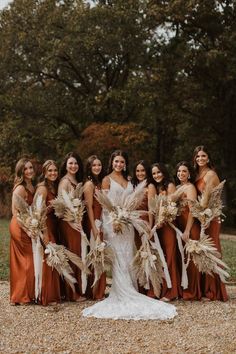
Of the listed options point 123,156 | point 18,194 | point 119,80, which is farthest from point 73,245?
point 119,80

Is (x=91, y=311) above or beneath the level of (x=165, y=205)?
beneath

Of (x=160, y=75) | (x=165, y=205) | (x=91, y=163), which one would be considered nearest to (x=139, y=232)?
(x=165, y=205)

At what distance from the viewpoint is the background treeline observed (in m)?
22.6

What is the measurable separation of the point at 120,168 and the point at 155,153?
20064 mm

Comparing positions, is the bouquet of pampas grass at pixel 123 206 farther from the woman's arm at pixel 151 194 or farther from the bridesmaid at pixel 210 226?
the bridesmaid at pixel 210 226

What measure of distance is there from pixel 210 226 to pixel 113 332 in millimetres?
2533

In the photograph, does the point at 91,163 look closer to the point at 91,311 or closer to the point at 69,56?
the point at 91,311

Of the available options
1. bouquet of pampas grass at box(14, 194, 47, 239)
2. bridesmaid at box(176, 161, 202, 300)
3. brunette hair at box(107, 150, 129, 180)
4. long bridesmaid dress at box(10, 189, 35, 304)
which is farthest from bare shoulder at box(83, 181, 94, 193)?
bridesmaid at box(176, 161, 202, 300)

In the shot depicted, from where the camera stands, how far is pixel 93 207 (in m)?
7.78

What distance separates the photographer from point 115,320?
6.67 m

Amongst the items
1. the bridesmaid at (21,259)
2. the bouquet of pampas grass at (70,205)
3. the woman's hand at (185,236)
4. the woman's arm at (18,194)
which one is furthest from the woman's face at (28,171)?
the woman's hand at (185,236)

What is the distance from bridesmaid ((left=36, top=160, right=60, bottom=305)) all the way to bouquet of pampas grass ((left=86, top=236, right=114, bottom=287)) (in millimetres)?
596

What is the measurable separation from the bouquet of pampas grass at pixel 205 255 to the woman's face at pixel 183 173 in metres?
0.95

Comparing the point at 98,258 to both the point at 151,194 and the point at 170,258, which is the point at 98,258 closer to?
the point at 170,258
